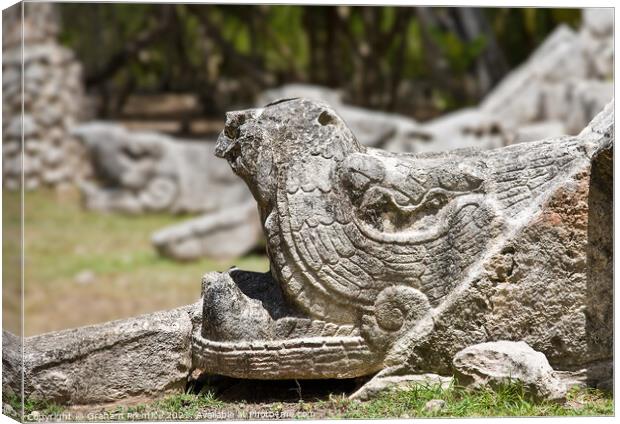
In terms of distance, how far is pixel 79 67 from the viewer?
55.3ft

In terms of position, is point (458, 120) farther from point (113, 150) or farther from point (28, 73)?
point (28, 73)

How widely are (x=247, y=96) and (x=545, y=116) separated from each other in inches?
262

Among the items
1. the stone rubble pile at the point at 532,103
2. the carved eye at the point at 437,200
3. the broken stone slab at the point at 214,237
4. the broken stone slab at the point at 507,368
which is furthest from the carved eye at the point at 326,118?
the stone rubble pile at the point at 532,103

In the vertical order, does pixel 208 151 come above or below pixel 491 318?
above

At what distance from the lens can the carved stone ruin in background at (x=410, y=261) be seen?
522cm

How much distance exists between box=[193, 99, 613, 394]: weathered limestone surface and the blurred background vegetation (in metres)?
14.2

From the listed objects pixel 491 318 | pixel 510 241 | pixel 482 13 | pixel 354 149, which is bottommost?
pixel 491 318

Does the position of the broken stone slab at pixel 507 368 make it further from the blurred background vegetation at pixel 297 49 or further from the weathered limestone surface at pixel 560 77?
the blurred background vegetation at pixel 297 49

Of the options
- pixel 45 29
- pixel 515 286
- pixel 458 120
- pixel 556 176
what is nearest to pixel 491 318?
pixel 515 286

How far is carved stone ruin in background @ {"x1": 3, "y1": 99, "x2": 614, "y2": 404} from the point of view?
5.22 m

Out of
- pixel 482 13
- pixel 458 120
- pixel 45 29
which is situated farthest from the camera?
pixel 482 13

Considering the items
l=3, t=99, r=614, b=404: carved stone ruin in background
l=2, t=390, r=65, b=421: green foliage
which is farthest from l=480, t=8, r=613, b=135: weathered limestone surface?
l=2, t=390, r=65, b=421: green foliage

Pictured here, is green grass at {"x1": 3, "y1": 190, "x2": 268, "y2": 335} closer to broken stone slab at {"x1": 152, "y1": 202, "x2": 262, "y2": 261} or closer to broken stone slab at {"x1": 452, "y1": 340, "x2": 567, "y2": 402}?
broken stone slab at {"x1": 152, "y1": 202, "x2": 262, "y2": 261}

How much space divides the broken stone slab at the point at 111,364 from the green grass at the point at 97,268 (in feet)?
14.8
